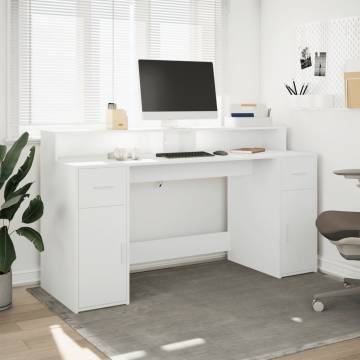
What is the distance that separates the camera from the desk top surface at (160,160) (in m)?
3.61

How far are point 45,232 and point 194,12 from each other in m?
1.91

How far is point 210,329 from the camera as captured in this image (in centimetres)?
328

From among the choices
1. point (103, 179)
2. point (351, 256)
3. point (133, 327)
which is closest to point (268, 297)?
point (351, 256)

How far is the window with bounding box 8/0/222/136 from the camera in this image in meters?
4.03

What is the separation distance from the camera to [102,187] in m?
3.57

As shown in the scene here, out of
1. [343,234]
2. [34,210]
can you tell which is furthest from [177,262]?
[343,234]

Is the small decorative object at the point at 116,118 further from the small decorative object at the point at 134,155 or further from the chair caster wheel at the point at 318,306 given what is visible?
the chair caster wheel at the point at 318,306

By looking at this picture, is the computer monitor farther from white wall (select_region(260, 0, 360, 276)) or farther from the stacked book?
white wall (select_region(260, 0, 360, 276))

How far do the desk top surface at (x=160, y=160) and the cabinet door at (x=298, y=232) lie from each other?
265 mm

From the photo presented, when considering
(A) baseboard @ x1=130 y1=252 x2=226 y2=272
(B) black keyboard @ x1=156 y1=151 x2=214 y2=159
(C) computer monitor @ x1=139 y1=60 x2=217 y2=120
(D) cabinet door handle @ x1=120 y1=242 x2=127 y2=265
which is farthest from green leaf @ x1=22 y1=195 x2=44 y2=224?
(A) baseboard @ x1=130 y1=252 x2=226 y2=272

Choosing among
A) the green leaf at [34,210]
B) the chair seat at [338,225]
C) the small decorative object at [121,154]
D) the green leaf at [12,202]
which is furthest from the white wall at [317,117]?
the green leaf at [12,202]

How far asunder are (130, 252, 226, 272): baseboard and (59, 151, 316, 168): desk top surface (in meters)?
0.86

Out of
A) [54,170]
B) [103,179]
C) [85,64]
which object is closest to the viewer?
[103,179]

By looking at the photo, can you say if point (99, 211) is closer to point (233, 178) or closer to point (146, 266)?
point (146, 266)
